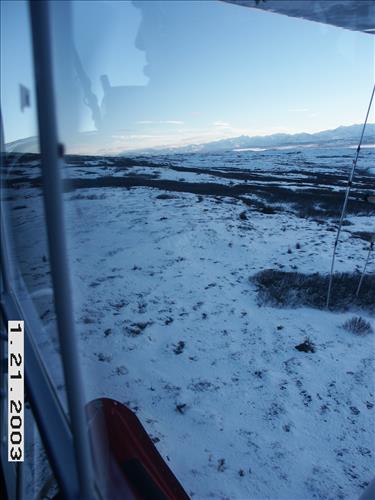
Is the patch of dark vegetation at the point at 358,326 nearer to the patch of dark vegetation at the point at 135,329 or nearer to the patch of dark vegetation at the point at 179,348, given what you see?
the patch of dark vegetation at the point at 179,348

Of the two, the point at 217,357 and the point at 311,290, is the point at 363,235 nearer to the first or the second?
the point at 311,290

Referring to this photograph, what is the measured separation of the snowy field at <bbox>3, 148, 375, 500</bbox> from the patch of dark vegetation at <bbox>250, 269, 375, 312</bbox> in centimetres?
14

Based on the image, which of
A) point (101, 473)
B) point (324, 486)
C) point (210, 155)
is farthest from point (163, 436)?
point (210, 155)

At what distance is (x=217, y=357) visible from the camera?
3.27 metres

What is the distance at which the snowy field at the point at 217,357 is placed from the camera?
204cm

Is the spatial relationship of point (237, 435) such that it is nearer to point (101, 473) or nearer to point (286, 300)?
point (101, 473)

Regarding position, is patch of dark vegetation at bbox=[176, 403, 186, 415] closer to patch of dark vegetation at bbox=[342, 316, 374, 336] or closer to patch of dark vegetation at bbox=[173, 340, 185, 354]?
patch of dark vegetation at bbox=[173, 340, 185, 354]

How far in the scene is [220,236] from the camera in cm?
719

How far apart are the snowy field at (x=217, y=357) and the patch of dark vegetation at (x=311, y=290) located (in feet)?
0.47

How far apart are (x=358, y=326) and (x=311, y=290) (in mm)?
1004

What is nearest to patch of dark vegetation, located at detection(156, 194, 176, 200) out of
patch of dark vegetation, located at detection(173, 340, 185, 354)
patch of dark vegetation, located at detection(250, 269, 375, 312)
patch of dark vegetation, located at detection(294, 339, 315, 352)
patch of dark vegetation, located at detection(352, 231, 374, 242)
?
patch of dark vegetation, located at detection(352, 231, 374, 242)

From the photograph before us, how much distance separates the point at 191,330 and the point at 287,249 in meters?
3.51

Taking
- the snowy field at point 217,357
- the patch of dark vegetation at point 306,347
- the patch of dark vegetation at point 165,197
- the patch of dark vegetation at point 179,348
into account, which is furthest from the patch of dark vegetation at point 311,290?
the patch of dark vegetation at point 165,197

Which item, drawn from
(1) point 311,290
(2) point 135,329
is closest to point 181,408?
(2) point 135,329
